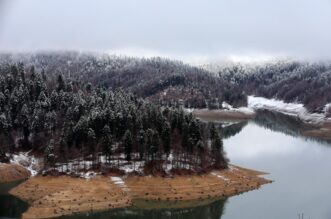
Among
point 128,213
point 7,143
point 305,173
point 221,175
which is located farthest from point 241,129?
point 128,213

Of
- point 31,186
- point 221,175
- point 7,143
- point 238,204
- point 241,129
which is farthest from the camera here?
point 241,129

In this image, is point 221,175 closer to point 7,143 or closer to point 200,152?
point 200,152

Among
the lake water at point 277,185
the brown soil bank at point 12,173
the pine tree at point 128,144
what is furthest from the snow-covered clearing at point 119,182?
the brown soil bank at point 12,173

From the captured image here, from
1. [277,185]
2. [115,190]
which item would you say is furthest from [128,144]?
[277,185]

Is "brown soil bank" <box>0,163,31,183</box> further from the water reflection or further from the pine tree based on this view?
the water reflection

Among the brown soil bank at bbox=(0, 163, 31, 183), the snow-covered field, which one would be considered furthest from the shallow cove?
the snow-covered field

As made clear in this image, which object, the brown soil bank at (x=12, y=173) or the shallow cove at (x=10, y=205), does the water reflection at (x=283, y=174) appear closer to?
the shallow cove at (x=10, y=205)

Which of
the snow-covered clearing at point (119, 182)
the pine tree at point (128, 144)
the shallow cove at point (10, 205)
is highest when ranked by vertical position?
the pine tree at point (128, 144)
